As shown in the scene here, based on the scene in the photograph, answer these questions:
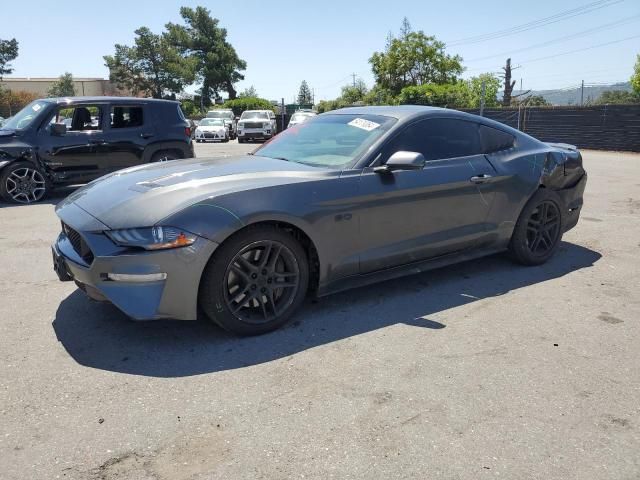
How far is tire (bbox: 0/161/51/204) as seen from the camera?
27.5 ft

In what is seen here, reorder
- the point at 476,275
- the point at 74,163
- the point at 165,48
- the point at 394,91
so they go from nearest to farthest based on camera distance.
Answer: the point at 476,275 → the point at 74,163 → the point at 394,91 → the point at 165,48

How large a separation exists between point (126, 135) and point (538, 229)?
6.65 m

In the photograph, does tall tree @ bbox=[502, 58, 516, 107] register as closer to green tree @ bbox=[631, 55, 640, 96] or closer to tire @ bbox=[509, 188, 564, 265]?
green tree @ bbox=[631, 55, 640, 96]

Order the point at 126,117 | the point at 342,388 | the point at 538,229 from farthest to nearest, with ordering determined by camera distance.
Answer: the point at 126,117
the point at 538,229
the point at 342,388

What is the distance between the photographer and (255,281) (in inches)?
138

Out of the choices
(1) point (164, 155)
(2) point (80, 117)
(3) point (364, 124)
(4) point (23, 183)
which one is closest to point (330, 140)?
(3) point (364, 124)

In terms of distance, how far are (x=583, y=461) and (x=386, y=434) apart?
33.5 inches

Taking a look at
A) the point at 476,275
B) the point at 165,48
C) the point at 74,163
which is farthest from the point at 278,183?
the point at 165,48

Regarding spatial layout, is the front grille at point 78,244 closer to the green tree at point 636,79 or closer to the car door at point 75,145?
the car door at point 75,145

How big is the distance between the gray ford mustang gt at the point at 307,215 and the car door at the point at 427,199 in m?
0.01

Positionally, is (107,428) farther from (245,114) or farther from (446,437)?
(245,114)

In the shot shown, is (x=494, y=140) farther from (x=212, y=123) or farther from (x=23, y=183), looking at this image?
(x=212, y=123)

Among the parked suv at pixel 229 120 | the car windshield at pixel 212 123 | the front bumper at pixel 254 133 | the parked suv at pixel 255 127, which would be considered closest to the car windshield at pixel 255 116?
the parked suv at pixel 255 127

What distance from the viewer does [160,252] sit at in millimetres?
3172
